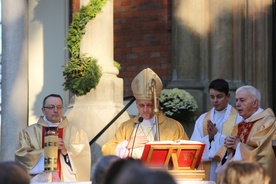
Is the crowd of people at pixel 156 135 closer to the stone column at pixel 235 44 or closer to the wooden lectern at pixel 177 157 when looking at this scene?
the wooden lectern at pixel 177 157

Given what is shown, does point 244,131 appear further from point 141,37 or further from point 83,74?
point 141,37

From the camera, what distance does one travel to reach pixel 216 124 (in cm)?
893

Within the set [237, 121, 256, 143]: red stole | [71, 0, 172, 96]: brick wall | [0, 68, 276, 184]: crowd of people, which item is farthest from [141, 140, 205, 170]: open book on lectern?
[71, 0, 172, 96]: brick wall

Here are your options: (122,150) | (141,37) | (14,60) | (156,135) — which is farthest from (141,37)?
(122,150)

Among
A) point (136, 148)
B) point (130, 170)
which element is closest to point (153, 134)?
point (136, 148)

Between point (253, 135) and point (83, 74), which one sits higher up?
point (83, 74)

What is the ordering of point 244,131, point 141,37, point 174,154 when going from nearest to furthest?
point 174,154
point 244,131
point 141,37

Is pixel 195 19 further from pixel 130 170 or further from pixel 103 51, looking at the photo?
pixel 130 170

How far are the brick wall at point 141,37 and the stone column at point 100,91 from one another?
1.18 meters

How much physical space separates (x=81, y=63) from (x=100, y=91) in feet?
1.38

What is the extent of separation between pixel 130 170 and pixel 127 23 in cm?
941

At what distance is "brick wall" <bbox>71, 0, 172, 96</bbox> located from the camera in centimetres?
1232

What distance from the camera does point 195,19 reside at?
11680 millimetres

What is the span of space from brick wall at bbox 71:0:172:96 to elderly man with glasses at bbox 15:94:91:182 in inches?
133
